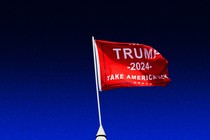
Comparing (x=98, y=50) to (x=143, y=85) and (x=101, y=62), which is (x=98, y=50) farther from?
(x=143, y=85)

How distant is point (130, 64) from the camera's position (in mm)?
19719

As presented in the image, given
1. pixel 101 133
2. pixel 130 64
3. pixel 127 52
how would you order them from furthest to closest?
pixel 127 52 < pixel 130 64 < pixel 101 133

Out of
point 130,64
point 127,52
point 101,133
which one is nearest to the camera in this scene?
point 101,133

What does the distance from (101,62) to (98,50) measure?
629mm

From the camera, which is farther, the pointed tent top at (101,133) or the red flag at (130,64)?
the red flag at (130,64)

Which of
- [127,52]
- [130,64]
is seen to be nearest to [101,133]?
[130,64]

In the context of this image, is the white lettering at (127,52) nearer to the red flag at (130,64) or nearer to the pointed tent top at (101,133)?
the red flag at (130,64)

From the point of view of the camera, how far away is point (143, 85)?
19391mm

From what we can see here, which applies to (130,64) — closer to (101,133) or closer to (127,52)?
(127,52)

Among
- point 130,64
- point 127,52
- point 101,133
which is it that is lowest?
point 101,133

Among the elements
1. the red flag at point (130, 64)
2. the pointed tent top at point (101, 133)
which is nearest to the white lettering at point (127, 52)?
the red flag at point (130, 64)

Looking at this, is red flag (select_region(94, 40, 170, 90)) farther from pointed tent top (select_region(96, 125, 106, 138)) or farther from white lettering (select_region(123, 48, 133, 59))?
pointed tent top (select_region(96, 125, 106, 138))

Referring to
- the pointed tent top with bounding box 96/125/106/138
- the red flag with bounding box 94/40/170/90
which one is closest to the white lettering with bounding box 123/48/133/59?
the red flag with bounding box 94/40/170/90

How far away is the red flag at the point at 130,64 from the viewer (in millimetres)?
19344
